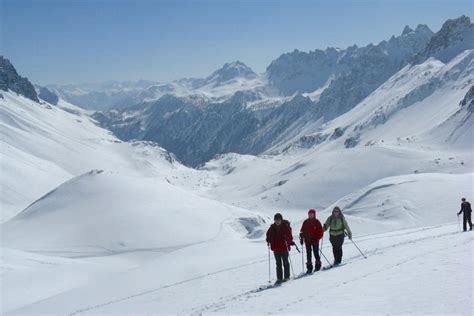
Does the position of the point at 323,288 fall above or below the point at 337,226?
below

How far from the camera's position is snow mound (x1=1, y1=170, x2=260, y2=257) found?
180 ft

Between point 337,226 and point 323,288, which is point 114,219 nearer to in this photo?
point 337,226

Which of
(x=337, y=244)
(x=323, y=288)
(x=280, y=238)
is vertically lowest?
(x=323, y=288)

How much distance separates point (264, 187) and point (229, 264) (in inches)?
4928

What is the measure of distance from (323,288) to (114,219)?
48.9 metres

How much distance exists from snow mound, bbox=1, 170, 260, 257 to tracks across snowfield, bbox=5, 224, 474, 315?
30.6m

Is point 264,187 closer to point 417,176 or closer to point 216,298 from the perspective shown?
point 417,176

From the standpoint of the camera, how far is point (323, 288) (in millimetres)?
15047

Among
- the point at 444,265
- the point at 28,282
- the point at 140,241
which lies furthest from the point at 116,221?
the point at 444,265

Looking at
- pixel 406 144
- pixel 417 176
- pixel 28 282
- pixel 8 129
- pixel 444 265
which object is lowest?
pixel 28 282

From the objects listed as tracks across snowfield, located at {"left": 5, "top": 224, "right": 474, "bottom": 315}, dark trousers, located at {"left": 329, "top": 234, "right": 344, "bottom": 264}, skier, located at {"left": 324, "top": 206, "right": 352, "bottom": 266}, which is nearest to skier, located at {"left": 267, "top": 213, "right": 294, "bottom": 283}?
tracks across snowfield, located at {"left": 5, "top": 224, "right": 474, "bottom": 315}

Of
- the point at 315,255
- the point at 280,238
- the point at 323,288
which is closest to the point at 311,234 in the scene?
the point at 315,255

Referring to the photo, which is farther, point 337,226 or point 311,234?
point 337,226

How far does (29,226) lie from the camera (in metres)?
62.2
